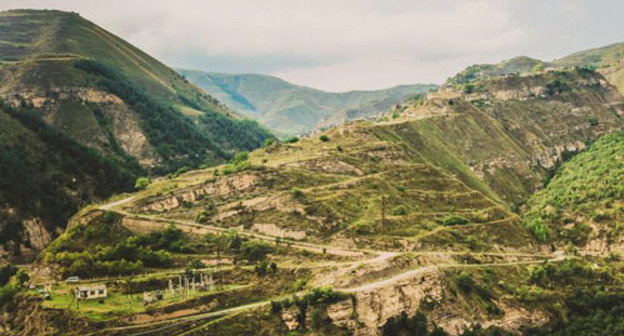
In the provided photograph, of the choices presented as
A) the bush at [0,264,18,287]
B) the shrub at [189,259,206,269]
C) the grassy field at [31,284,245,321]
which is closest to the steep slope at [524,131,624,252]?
the shrub at [189,259,206,269]

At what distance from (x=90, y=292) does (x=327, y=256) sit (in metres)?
40.3

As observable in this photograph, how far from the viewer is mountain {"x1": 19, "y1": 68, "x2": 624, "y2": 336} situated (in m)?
86.1

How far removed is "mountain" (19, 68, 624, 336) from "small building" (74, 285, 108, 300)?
1898 mm

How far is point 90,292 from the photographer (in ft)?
280

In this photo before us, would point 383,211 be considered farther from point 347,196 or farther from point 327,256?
point 327,256

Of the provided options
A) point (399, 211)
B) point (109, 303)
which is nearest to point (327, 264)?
point (399, 211)

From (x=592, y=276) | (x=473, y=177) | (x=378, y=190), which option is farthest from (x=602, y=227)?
(x=378, y=190)

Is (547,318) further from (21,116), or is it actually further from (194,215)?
(21,116)

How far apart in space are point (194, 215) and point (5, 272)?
38.1 meters

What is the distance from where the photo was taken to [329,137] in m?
161

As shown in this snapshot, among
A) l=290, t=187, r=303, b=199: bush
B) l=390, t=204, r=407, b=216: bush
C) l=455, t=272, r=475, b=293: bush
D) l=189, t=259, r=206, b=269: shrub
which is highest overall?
l=290, t=187, r=303, b=199: bush

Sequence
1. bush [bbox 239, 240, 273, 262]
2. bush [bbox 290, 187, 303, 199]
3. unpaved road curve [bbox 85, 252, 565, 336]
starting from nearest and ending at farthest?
unpaved road curve [bbox 85, 252, 565, 336] < bush [bbox 239, 240, 273, 262] < bush [bbox 290, 187, 303, 199]

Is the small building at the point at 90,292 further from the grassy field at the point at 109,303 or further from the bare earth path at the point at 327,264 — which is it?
the bare earth path at the point at 327,264

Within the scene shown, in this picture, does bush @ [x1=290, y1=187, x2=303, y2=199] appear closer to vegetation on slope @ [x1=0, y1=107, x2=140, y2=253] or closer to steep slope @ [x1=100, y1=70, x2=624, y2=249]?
steep slope @ [x1=100, y1=70, x2=624, y2=249]
